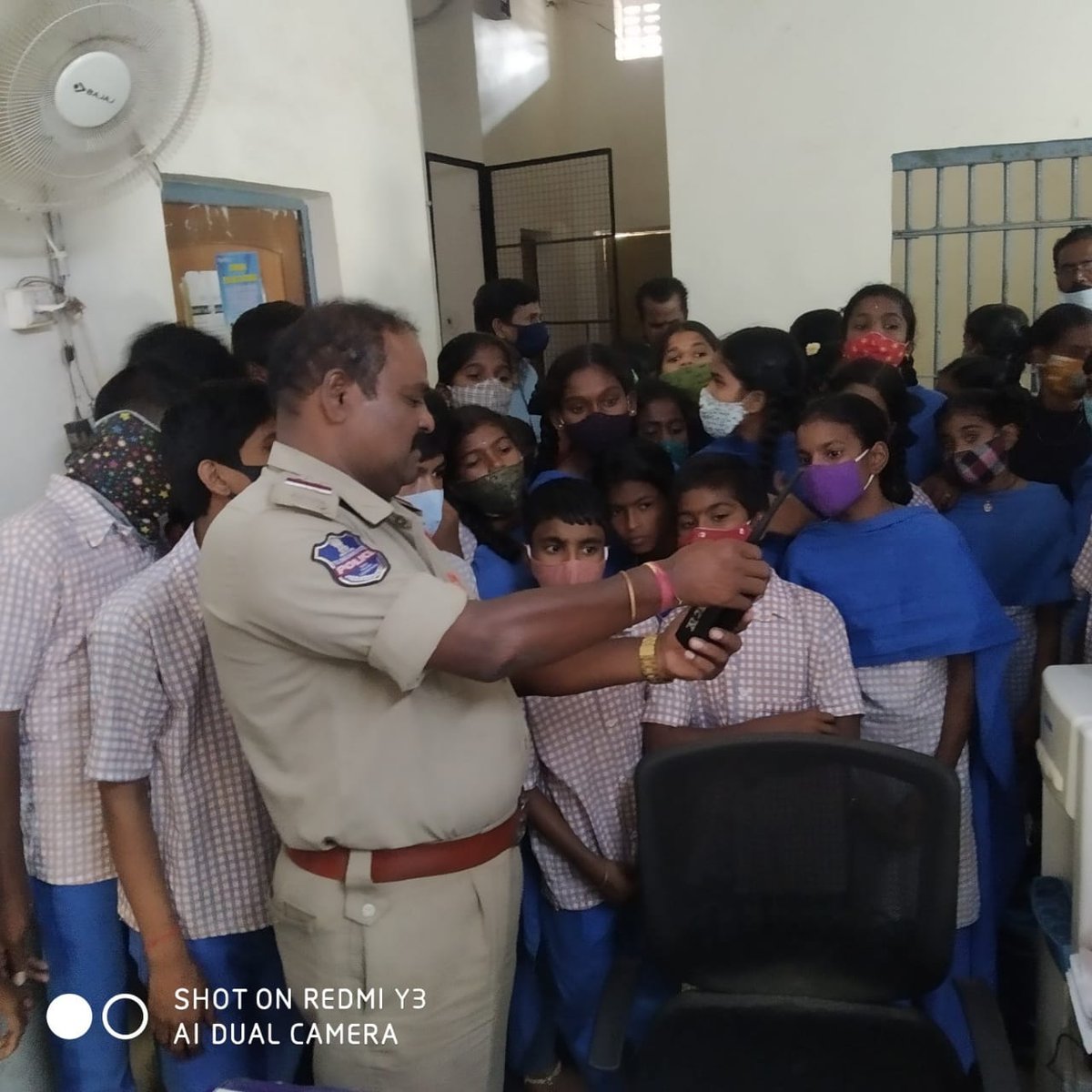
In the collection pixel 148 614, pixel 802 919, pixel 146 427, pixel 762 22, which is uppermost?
pixel 762 22

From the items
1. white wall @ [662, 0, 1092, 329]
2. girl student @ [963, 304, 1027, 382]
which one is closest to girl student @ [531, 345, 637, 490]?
girl student @ [963, 304, 1027, 382]

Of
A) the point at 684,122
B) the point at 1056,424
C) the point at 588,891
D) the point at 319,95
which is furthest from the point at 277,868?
the point at 684,122

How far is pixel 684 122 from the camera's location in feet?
14.3

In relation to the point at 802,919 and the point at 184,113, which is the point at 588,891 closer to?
the point at 802,919

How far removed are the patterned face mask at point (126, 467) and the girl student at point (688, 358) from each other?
1451 mm

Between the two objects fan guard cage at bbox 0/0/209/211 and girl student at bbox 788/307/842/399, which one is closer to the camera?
fan guard cage at bbox 0/0/209/211

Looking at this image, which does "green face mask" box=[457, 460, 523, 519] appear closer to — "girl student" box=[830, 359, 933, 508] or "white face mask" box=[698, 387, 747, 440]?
"white face mask" box=[698, 387, 747, 440]

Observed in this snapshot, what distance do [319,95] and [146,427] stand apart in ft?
6.65

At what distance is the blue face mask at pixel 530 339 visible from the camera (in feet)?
11.6

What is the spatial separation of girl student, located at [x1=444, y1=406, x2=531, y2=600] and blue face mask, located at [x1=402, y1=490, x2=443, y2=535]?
0.13m

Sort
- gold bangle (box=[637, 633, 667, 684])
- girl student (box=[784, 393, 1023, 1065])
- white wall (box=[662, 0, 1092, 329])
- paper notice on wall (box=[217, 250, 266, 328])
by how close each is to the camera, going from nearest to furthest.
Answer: gold bangle (box=[637, 633, 667, 684]), girl student (box=[784, 393, 1023, 1065]), paper notice on wall (box=[217, 250, 266, 328]), white wall (box=[662, 0, 1092, 329])

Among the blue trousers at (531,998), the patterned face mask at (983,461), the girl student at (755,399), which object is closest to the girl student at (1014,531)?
the patterned face mask at (983,461)

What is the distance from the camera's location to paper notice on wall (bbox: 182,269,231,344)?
286 centimetres

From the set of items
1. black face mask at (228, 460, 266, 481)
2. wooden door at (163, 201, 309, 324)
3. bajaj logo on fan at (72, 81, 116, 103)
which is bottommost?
black face mask at (228, 460, 266, 481)
